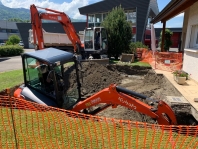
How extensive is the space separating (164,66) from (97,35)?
7054mm

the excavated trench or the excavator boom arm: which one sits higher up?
the excavator boom arm

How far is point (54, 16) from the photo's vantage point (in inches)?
457

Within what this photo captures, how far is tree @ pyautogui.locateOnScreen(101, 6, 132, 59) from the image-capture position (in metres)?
16.7

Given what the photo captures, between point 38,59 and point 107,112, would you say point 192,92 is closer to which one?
point 107,112

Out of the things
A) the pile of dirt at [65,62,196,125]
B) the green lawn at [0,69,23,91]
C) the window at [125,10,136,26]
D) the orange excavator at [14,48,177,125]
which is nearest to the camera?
the orange excavator at [14,48,177,125]

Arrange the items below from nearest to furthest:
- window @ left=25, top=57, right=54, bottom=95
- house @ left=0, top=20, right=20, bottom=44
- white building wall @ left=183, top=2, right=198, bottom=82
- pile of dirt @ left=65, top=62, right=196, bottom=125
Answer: window @ left=25, top=57, right=54, bottom=95 → pile of dirt @ left=65, top=62, right=196, bottom=125 → white building wall @ left=183, top=2, right=198, bottom=82 → house @ left=0, top=20, right=20, bottom=44

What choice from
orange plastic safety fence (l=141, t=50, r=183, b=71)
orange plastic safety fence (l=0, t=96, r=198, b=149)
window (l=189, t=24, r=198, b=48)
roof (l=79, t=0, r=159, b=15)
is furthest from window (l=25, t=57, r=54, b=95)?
roof (l=79, t=0, r=159, b=15)

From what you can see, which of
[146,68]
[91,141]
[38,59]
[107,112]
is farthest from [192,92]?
[146,68]

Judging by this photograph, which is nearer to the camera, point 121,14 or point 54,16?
point 54,16

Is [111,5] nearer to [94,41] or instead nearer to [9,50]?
[94,41]

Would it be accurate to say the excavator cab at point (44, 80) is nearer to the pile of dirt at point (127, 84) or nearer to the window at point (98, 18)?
the pile of dirt at point (127, 84)

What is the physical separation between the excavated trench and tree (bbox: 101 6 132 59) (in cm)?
449

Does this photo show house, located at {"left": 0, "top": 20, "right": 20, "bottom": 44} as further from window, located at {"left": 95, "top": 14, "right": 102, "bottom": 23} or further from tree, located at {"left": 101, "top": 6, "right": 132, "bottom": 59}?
tree, located at {"left": 101, "top": 6, "right": 132, "bottom": 59}

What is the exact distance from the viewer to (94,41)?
48.6 ft
